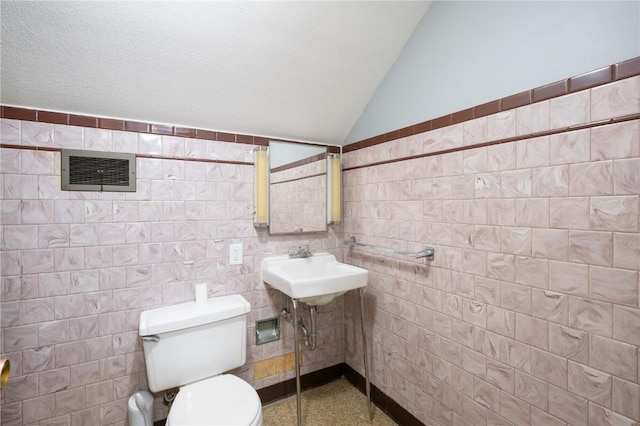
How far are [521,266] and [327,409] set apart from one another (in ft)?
5.24

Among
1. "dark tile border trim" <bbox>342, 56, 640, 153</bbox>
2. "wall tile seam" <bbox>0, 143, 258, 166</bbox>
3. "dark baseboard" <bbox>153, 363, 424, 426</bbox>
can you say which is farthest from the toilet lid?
"dark tile border trim" <bbox>342, 56, 640, 153</bbox>

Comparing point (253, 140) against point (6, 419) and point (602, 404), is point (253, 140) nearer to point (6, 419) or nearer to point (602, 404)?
point (6, 419)

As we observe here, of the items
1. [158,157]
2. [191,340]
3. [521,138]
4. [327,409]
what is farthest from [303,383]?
[521,138]

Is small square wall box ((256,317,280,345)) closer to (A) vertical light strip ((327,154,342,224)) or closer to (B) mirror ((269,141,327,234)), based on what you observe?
(B) mirror ((269,141,327,234))

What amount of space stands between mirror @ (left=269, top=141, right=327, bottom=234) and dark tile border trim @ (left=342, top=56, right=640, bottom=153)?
0.76 meters

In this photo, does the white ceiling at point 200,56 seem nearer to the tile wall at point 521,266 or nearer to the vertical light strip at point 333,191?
the vertical light strip at point 333,191

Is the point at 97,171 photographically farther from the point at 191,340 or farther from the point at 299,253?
the point at 299,253

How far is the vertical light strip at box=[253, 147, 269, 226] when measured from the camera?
2021 mm

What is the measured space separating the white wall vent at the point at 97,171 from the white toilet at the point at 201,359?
0.75 m

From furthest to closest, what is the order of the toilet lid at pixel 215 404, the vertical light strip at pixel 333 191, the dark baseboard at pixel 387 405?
the vertical light strip at pixel 333 191
the dark baseboard at pixel 387 405
the toilet lid at pixel 215 404

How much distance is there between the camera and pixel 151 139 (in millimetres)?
1739

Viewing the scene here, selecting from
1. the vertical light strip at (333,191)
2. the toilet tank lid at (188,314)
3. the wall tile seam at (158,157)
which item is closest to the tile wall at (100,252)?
the wall tile seam at (158,157)

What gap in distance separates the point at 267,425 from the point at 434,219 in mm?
1678

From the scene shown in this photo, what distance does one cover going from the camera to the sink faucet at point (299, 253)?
2.18 m
